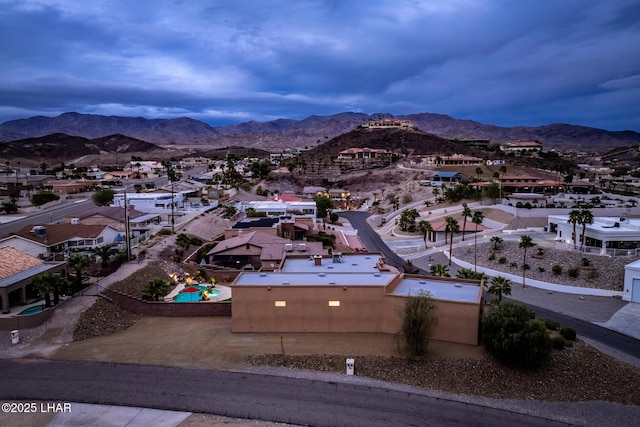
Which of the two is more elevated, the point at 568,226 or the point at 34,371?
the point at 568,226

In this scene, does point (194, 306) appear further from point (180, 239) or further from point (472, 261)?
point (472, 261)

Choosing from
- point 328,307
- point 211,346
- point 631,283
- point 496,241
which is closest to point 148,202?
point 496,241

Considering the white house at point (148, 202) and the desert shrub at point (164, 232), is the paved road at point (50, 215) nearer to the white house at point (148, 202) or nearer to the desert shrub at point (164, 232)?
the white house at point (148, 202)

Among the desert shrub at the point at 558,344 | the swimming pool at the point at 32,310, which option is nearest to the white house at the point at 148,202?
the swimming pool at the point at 32,310

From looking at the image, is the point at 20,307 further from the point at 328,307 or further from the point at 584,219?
the point at 584,219

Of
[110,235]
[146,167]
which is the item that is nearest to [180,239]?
[110,235]

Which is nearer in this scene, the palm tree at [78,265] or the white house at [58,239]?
the palm tree at [78,265]

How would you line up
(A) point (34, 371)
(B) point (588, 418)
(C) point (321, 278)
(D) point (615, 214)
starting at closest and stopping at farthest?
(B) point (588, 418), (A) point (34, 371), (C) point (321, 278), (D) point (615, 214)
